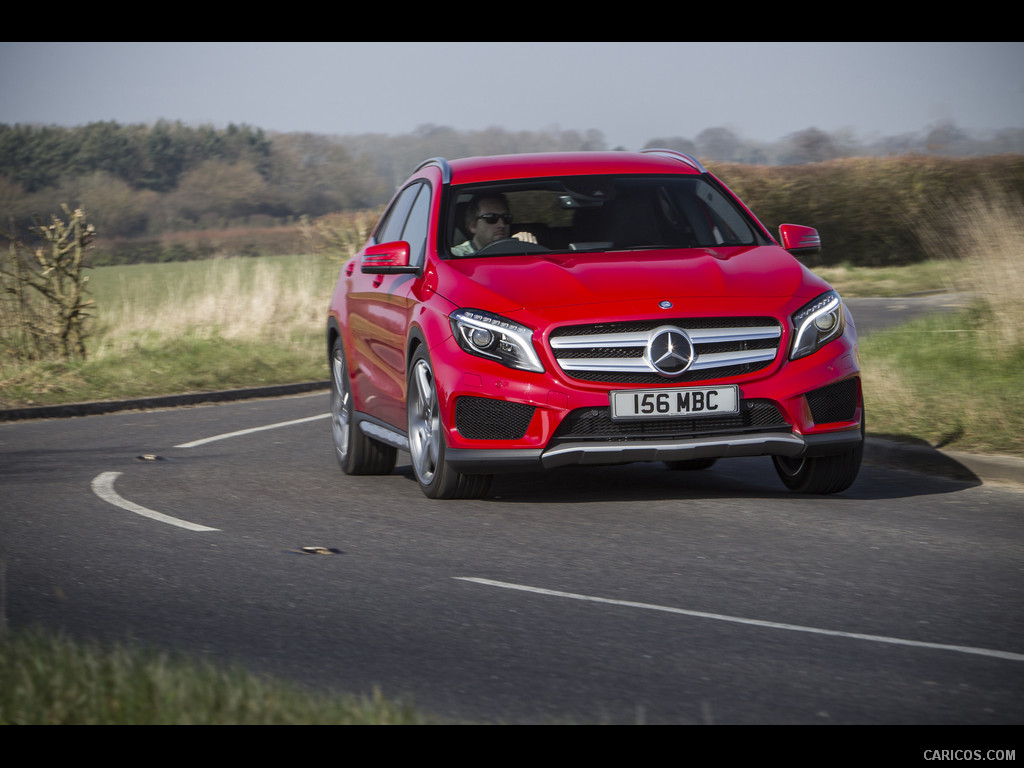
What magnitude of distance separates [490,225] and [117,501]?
9.68 feet

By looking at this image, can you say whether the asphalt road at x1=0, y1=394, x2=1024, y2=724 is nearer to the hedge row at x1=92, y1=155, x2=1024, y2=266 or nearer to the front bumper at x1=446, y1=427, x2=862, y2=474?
the front bumper at x1=446, y1=427, x2=862, y2=474

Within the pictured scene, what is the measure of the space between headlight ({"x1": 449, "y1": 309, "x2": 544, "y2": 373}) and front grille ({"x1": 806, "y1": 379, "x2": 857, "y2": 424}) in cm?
151

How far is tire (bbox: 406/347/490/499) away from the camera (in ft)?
26.6

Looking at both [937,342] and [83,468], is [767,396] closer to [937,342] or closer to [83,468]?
[83,468]

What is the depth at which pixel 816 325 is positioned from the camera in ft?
25.7

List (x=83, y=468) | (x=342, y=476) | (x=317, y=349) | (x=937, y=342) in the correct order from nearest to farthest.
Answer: (x=342, y=476) → (x=83, y=468) → (x=937, y=342) → (x=317, y=349)

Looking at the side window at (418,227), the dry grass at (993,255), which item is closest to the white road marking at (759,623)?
the side window at (418,227)

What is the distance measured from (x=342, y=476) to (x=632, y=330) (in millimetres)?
3319

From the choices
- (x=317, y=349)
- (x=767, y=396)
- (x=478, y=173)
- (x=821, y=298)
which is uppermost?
(x=478, y=173)

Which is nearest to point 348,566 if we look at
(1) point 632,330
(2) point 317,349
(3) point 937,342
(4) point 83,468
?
(1) point 632,330

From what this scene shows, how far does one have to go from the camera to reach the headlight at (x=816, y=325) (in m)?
7.78

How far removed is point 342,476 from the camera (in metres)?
10.2

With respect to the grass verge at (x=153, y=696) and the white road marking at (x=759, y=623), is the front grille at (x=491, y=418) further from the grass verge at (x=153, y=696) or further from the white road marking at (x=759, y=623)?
the grass verge at (x=153, y=696)

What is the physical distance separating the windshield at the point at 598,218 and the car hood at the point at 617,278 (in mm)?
337
